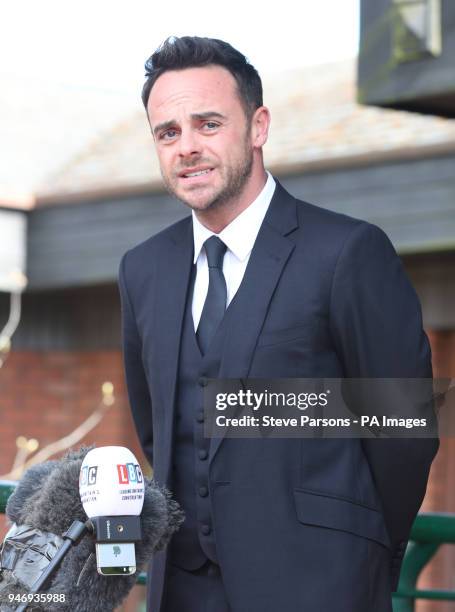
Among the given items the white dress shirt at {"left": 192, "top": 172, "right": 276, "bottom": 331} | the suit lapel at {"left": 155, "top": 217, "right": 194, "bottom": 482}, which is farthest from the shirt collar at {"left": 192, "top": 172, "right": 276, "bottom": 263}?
the suit lapel at {"left": 155, "top": 217, "right": 194, "bottom": 482}

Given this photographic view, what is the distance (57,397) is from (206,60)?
9242 mm

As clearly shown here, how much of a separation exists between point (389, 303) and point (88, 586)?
871mm

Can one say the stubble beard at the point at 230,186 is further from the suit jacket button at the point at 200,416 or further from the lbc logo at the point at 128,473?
the lbc logo at the point at 128,473

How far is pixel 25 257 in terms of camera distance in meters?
10.4

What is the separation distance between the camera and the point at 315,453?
112 inches

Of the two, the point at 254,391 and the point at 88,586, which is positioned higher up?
the point at 254,391

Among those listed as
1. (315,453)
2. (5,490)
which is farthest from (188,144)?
(5,490)

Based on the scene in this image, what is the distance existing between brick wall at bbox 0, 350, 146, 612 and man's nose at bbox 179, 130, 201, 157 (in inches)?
342

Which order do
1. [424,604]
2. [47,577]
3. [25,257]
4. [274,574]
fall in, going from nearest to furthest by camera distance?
[47,577]
[274,574]
[424,604]
[25,257]

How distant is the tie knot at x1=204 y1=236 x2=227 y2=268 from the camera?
3.04 metres

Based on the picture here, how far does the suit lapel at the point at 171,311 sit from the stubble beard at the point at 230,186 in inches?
7.1

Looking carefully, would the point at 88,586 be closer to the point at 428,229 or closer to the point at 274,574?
the point at 274,574

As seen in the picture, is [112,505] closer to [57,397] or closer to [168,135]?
[168,135]

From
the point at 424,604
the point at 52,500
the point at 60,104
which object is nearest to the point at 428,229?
the point at 424,604
